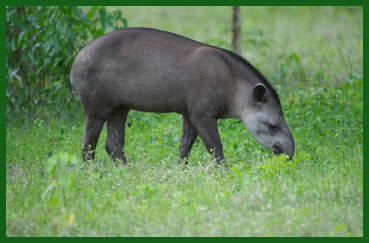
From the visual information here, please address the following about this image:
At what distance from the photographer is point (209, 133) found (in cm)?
689

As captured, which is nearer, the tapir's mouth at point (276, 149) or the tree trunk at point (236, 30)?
the tapir's mouth at point (276, 149)

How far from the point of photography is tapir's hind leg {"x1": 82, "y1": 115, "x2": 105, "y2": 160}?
723cm

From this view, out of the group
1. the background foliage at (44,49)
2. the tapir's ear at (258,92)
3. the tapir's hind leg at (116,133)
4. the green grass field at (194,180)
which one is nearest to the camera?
the green grass field at (194,180)

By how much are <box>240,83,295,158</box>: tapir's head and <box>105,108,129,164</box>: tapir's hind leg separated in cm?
164

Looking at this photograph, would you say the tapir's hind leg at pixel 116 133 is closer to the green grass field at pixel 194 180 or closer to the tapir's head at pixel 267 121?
the green grass field at pixel 194 180

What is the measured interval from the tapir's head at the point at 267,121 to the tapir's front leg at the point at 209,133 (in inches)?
16.8

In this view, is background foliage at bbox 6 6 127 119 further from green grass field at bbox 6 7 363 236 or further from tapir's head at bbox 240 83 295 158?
tapir's head at bbox 240 83 295 158

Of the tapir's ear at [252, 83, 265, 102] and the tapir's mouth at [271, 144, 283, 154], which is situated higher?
the tapir's ear at [252, 83, 265, 102]

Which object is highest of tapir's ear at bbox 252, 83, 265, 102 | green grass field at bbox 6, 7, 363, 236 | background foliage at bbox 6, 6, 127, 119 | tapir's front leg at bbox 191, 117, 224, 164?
background foliage at bbox 6, 6, 127, 119

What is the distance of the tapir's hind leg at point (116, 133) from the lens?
745 cm

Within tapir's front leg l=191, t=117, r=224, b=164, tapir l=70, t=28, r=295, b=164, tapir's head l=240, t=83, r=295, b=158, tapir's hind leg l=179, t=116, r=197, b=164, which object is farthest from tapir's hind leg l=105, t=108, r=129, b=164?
tapir's head l=240, t=83, r=295, b=158

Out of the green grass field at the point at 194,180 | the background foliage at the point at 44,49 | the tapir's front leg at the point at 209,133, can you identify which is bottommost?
the green grass field at the point at 194,180

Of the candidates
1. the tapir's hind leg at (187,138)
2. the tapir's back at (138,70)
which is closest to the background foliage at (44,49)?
the tapir's back at (138,70)

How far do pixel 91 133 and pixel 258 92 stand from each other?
2239mm
